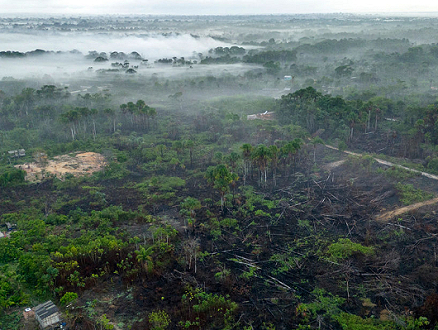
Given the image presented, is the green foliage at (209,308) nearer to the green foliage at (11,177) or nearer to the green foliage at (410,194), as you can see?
the green foliage at (410,194)

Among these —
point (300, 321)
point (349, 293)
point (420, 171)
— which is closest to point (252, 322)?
point (300, 321)

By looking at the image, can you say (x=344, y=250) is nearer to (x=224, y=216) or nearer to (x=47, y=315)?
(x=224, y=216)

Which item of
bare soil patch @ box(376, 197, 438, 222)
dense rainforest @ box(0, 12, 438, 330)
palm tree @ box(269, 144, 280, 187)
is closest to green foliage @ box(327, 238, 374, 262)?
dense rainforest @ box(0, 12, 438, 330)

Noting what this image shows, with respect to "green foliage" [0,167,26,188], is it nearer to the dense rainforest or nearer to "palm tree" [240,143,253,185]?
the dense rainforest

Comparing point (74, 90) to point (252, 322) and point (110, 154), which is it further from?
point (252, 322)

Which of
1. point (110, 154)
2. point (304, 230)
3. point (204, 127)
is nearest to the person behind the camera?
point (304, 230)
